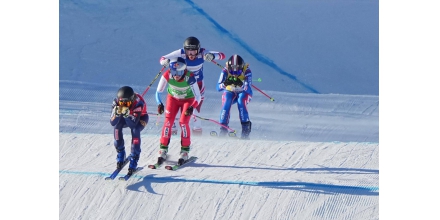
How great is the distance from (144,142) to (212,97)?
9.83 feet

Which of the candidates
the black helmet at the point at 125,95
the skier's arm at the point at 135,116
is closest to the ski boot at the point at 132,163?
the skier's arm at the point at 135,116

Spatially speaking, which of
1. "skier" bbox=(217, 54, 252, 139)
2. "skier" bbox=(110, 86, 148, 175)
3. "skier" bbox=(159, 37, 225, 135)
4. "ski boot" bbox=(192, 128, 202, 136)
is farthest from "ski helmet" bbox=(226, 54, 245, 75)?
"skier" bbox=(110, 86, 148, 175)

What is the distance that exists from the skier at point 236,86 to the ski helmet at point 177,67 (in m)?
1.08

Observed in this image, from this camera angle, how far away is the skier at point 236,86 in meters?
9.59

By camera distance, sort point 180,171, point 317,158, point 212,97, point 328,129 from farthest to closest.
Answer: point 212,97, point 328,129, point 317,158, point 180,171

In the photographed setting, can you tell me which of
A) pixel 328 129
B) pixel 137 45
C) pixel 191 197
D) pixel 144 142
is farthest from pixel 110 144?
pixel 137 45

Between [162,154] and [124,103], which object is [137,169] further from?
[124,103]

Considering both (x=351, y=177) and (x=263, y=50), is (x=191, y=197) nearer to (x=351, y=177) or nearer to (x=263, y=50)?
(x=351, y=177)

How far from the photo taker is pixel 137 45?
1513cm

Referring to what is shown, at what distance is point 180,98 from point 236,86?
1.15 m

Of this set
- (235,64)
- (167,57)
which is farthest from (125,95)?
(235,64)

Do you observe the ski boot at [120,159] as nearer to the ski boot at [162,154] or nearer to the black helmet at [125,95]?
the ski boot at [162,154]

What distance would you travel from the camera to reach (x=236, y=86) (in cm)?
974

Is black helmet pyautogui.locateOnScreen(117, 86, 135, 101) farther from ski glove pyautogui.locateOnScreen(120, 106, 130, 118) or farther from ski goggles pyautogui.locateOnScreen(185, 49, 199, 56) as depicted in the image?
ski goggles pyautogui.locateOnScreen(185, 49, 199, 56)
